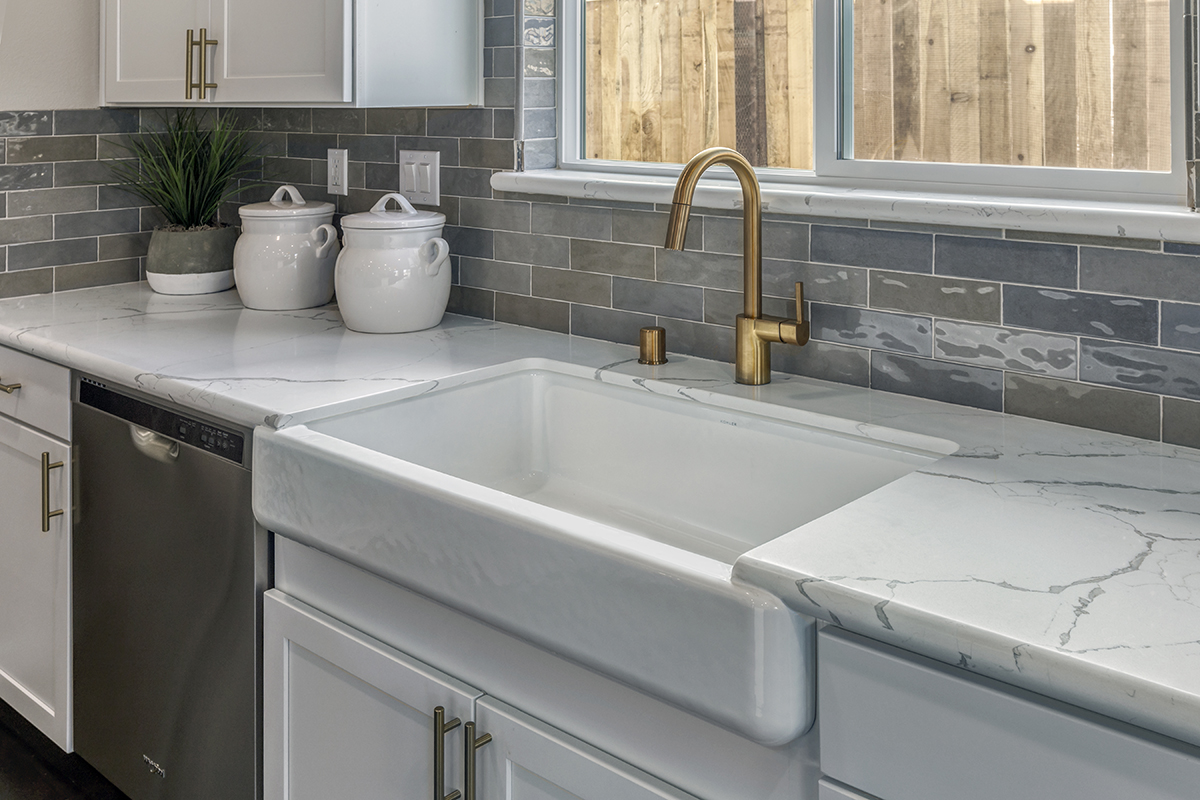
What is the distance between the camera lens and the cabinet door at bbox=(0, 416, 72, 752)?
1.93 meters

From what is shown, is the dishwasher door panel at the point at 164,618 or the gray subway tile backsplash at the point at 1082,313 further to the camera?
the dishwasher door panel at the point at 164,618

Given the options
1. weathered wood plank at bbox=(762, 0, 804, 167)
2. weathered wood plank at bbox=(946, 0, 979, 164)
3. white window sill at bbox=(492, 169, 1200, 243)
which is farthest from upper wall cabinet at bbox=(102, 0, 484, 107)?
weathered wood plank at bbox=(946, 0, 979, 164)

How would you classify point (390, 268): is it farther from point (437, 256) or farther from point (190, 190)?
point (190, 190)

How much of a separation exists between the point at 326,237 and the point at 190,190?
44cm

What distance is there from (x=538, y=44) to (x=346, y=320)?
660 mm

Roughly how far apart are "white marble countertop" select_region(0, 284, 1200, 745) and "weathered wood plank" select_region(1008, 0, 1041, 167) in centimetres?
40

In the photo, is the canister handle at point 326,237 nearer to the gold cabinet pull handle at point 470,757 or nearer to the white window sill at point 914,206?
the white window sill at point 914,206

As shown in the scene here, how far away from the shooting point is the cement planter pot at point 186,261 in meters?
2.36

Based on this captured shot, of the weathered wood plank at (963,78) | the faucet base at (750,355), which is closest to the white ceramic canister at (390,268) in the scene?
the faucet base at (750,355)

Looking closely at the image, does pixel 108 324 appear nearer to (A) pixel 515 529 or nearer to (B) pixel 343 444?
(B) pixel 343 444

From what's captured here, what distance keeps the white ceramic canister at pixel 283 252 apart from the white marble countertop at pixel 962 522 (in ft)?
0.92

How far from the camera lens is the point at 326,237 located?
7.34 feet

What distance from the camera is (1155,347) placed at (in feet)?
4.35

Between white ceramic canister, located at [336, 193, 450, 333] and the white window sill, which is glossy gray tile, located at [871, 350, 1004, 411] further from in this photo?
white ceramic canister, located at [336, 193, 450, 333]
